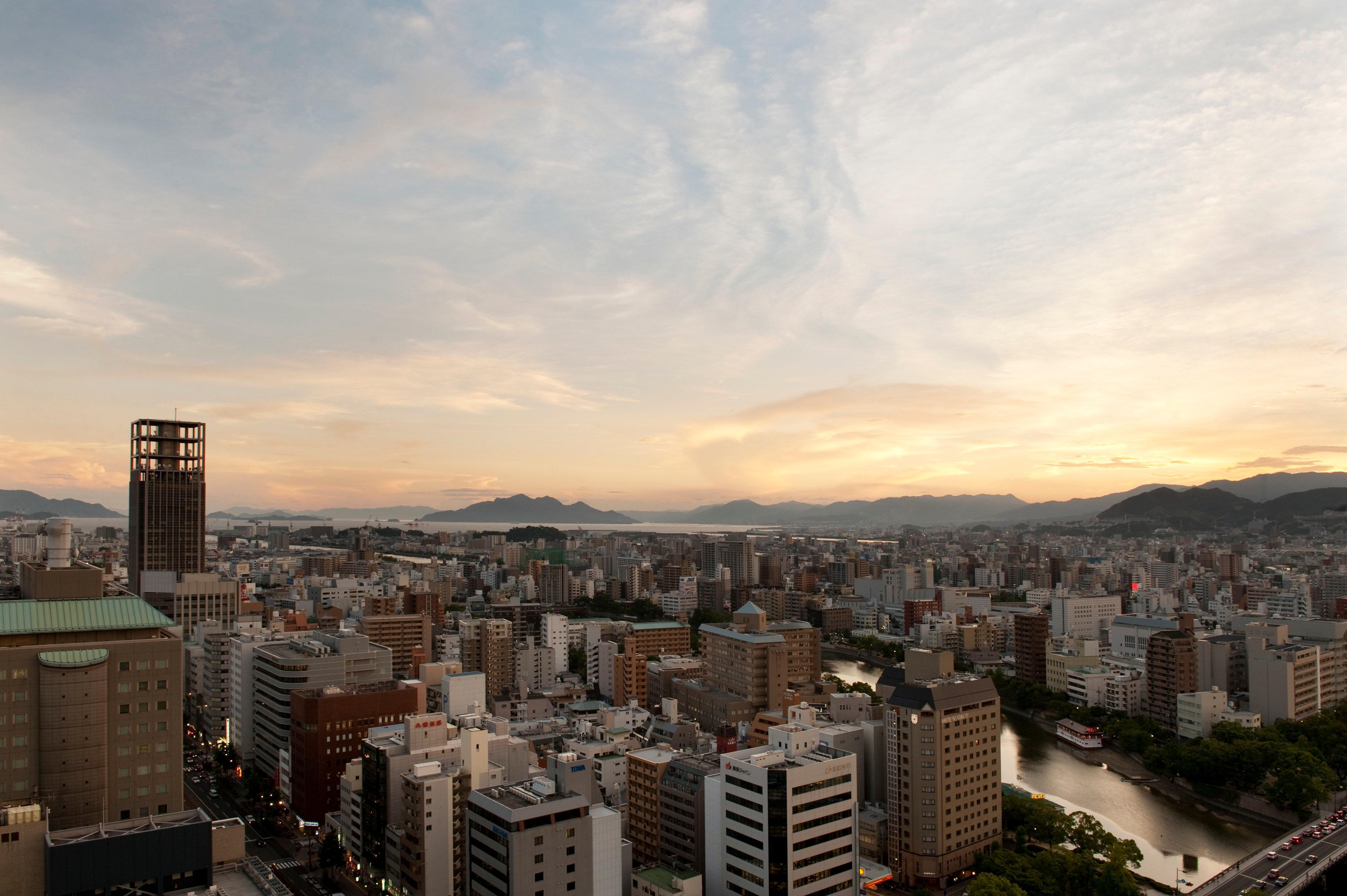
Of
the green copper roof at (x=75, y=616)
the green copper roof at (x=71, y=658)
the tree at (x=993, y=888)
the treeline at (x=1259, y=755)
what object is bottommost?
the treeline at (x=1259, y=755)

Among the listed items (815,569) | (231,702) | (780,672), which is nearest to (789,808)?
(780,672)

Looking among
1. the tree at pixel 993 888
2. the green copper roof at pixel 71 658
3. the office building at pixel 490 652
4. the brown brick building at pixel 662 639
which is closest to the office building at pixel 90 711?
the green copper roof at pixel 71 658

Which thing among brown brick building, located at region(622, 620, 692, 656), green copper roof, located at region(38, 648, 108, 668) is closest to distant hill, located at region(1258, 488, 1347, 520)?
brown brick building, located at region(622, 620, 692, 656)

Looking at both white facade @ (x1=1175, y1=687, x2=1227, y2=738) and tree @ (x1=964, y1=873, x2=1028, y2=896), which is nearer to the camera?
tree @ (x1=964, y1=873, x2=1028, y2=896)

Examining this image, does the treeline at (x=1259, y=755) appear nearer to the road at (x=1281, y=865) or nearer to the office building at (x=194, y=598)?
the road at (x=1281, y=865)

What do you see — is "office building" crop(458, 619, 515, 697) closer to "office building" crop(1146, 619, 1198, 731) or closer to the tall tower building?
the tall tower building

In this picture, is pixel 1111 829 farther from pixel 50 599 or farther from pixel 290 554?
pixel 290 554
